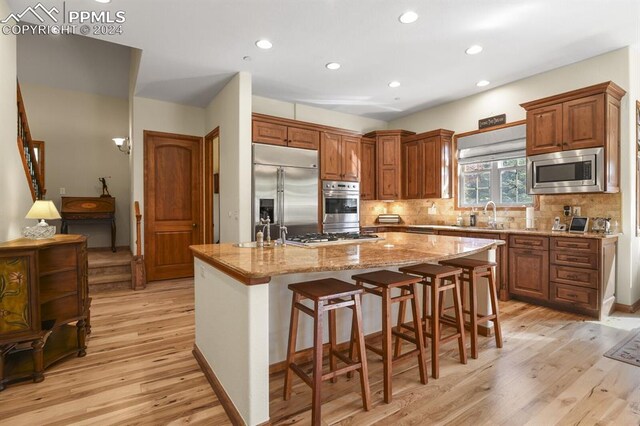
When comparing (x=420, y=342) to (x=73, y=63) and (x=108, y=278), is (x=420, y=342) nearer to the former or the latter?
(x=108, y=278)

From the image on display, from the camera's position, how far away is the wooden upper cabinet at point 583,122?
11.6 ft

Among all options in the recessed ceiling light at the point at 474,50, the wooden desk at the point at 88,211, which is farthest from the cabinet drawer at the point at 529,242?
the wooden desk at the point at 88,211

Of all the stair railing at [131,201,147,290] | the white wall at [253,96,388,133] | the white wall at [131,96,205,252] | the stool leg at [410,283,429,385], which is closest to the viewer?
the stool leg at [410,283,429,385]

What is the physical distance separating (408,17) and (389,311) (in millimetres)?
2578

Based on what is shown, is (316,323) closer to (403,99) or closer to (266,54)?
(266,54)

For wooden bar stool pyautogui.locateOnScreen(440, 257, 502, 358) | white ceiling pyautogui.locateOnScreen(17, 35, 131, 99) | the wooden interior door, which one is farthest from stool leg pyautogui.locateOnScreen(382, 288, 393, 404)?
white ceiling pyautogui.locateOnScreen(17, 35, 131, 99)

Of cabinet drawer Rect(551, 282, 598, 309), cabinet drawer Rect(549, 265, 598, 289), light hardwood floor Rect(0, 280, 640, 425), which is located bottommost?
light hardwood floor Rect(0, 280, 640, 425)

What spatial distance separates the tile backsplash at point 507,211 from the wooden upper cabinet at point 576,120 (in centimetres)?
39

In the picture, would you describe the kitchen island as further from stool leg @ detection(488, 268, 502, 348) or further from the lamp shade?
the lamp shade

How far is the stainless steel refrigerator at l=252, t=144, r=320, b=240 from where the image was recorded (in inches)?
171

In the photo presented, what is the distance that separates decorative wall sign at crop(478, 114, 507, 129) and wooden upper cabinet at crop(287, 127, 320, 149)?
252 centimetres

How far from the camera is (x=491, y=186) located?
16.3ft

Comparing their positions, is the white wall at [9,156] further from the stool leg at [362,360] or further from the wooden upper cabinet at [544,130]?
the wooden upper cabinet at [544,130]

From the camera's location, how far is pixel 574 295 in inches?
141
